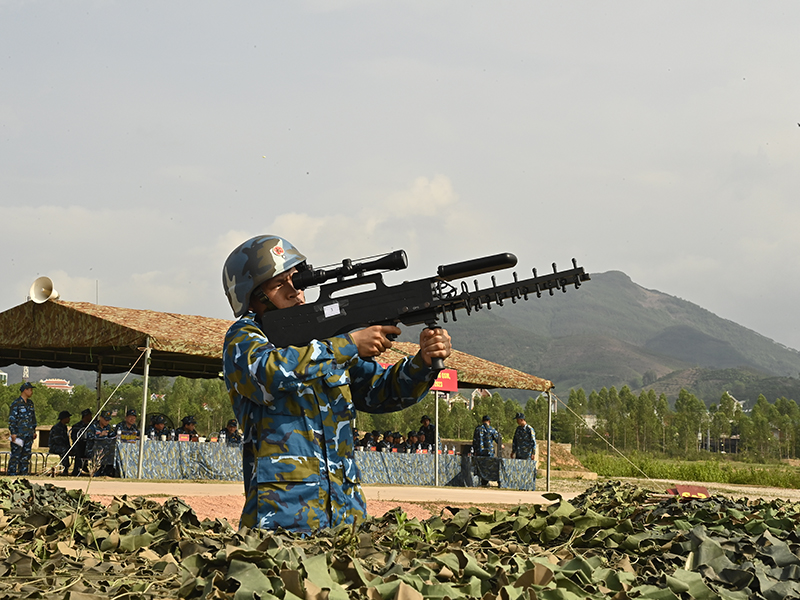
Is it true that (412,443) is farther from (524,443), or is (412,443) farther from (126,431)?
(126,431)

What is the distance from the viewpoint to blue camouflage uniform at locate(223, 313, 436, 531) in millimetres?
2805

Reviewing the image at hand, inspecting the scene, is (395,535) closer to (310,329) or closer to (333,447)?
(333,447)

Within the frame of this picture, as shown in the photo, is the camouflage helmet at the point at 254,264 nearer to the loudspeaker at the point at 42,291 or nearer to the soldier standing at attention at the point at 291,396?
the soldier standing at attention at the point at 291,396

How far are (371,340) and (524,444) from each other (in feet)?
64.5

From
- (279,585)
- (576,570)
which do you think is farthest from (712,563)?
(279,585)

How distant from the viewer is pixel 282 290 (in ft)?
10.7

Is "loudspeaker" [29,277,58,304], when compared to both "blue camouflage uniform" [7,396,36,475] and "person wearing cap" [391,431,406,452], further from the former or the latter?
"person wearing cap" [391,431,406,452]

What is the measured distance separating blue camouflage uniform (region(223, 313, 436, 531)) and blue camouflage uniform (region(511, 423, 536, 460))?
19.3m

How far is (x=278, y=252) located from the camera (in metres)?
3.18

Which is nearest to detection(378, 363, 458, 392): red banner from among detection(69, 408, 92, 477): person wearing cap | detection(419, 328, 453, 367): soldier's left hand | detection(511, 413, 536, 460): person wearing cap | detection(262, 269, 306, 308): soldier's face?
detection(511, 413, 536, 460): person wearing cap

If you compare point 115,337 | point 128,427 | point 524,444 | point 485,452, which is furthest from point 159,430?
point 524,444

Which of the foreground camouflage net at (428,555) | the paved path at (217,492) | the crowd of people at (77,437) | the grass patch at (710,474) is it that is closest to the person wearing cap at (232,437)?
the crowd of people at (77,437)

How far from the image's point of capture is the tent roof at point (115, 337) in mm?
15328

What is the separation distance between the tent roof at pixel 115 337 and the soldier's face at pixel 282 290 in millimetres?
12265
